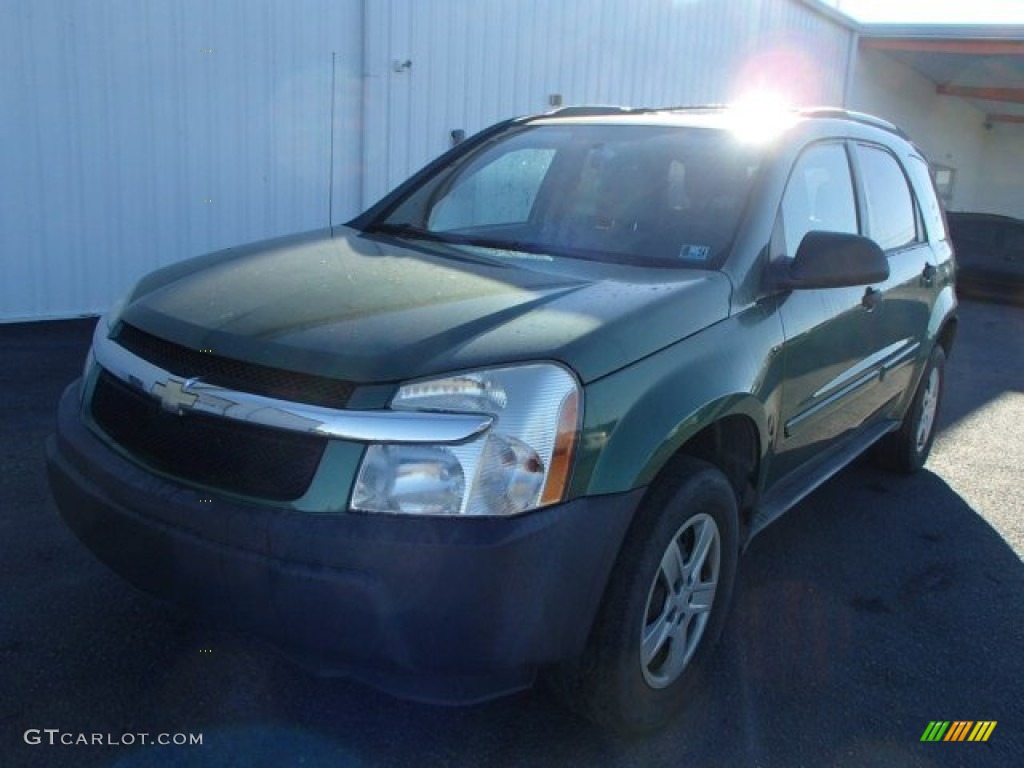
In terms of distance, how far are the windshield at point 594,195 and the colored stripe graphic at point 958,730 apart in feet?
5.23

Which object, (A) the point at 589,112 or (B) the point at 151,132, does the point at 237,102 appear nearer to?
(B) the point at 151,132

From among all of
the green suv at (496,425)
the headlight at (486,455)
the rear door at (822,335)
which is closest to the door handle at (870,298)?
the rear door at (822,335)

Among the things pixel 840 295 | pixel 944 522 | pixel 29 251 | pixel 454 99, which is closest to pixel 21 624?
pixel 840 295

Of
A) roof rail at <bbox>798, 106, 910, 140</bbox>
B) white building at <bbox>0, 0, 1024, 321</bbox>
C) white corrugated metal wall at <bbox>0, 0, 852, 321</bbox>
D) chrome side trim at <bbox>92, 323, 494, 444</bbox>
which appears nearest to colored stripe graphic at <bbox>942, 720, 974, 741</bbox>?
chrome side trim at <bbox>92, 323, 494, 444</bbox>

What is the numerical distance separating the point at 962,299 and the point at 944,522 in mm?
10849

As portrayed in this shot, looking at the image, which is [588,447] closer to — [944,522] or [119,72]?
[944,522]

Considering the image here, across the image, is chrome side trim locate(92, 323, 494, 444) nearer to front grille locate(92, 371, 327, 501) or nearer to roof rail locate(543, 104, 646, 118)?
front grille locate(92, 371, 327, 501)

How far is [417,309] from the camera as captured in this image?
264 cm

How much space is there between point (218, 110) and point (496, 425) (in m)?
6.64

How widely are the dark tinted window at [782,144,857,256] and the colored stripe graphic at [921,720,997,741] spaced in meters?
1.60

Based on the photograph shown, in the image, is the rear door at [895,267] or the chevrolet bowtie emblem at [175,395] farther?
the rear door at [895,267]

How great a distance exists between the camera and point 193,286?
2.97 m

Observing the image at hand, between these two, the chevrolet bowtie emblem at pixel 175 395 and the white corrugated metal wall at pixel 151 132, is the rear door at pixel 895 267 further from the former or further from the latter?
the white corrugated metal wall at pixel 151 132

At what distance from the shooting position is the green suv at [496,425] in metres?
2.23
